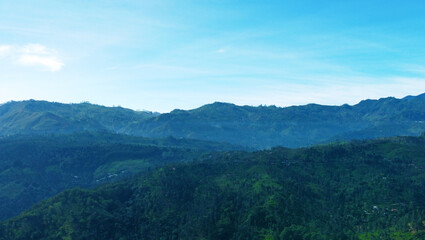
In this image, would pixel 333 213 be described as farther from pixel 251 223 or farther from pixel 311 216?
pixel 251 223

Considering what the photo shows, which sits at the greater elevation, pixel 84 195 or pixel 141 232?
pixel 84 195

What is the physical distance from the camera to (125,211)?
188 metres

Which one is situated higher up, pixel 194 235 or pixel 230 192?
pixel 230 192

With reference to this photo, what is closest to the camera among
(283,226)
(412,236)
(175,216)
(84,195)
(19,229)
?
(412,236)

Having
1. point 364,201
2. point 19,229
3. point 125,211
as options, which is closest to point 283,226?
point 364,201

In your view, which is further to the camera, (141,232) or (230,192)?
(230,192)

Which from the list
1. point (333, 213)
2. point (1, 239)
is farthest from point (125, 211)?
point (333, 213)

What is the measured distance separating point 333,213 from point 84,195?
13909cm

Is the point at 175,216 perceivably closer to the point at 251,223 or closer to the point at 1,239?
the point at 251,223

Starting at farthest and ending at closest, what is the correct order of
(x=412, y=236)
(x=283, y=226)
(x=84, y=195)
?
(x=84, y=195) < (x=283, y=226) < (x=412, y=236)

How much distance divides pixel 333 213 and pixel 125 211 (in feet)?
375

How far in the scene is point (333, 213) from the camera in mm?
182500

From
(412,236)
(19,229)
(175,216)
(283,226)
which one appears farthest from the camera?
(175,216)

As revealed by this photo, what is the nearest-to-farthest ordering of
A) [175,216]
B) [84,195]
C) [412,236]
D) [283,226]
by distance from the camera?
[412,236]
[283,226]
[175,216]
[84,195]
